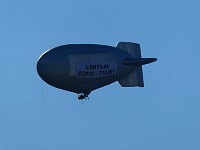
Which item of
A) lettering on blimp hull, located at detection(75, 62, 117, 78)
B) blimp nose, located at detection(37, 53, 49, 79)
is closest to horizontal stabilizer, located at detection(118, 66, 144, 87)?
lettering on blimp hull, located at detection(75, 62, 117, 78)

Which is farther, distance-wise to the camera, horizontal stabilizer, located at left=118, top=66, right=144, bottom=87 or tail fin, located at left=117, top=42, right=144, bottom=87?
tail fin, located at left=117, top=42, right=144, bottom=87

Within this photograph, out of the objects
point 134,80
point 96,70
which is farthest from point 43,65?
point 134,80

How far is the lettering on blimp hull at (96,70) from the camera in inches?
4995

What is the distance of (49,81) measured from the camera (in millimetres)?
125562

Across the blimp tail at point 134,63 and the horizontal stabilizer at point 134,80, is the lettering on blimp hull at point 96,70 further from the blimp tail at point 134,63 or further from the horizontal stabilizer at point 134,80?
the horizontal stabilizer at point 134,80

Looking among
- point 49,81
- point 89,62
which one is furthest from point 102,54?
point 49,81

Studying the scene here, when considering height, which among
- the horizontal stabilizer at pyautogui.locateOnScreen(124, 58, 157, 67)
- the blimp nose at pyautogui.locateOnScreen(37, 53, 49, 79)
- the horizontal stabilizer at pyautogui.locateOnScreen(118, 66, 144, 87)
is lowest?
the horizontal stabilizer at pyautogui.locateOnScreen(118, 66, 144, 87)

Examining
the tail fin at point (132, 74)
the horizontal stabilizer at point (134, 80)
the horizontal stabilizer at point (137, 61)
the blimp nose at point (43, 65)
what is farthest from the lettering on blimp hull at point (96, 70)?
the tail fin at point (132, 74)

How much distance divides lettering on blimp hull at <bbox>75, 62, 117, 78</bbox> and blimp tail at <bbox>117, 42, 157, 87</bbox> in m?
6.06

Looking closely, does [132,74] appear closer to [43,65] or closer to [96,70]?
[96,70]

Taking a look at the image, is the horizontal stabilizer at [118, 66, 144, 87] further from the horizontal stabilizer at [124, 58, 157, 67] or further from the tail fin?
the horizontal stabilizer at [124, 58, 157, 67]

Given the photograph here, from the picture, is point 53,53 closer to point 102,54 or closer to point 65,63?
point 65,63

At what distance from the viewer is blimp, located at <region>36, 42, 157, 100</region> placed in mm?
123375

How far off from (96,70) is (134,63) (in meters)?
11.2
